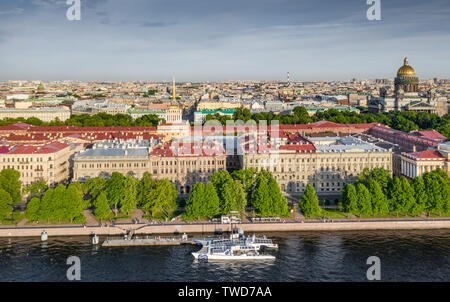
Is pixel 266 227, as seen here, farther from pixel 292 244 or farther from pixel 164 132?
pixel 164 132

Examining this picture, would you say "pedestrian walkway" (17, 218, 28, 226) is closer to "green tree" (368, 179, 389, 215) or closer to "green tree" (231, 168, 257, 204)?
"green tree" (231, 168, 257, 204)

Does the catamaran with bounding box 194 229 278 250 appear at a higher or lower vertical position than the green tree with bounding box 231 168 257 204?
lower

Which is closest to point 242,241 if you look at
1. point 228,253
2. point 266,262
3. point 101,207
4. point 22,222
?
point 228,253

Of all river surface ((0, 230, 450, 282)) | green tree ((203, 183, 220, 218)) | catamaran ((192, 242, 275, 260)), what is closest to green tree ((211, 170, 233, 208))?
green tree ((203, 183, 220, 218))

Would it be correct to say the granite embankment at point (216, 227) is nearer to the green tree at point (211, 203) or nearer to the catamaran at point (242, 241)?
the green tree at point (211, 203)

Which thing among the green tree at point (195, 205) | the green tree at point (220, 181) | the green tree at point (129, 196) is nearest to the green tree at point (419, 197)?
the green tree at point (220, 181)

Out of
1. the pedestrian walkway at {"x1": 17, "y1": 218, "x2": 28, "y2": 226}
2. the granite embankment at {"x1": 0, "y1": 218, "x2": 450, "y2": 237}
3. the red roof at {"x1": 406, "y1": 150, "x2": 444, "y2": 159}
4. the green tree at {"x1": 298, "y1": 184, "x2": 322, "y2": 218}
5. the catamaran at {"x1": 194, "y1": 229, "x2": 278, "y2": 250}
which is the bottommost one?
the catamaran at {"x1": 194, "y1": 229, "x2": 278, "y2": 250}

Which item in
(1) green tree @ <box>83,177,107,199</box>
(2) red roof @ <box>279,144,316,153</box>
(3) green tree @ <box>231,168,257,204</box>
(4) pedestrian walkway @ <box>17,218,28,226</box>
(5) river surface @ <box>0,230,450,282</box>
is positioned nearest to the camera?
(5) river surface @ <box>0,230,450,282</box>

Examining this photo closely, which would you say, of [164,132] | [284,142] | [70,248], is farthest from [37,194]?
[164,132]
